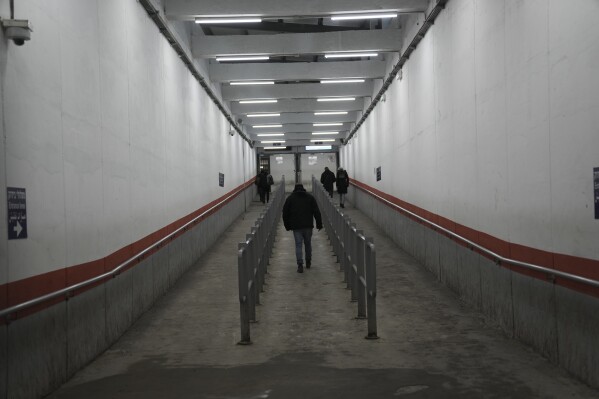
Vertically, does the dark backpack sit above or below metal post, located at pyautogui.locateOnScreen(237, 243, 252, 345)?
above

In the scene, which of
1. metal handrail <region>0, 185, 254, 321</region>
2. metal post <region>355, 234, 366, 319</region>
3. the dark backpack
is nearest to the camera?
metal handrail <region>0, 185, 254, 321</region>

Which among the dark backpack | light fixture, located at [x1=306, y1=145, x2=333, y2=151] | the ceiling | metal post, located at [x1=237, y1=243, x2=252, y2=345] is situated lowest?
metal post, located at [x1=237, y1=243, x2=252, y2=345]

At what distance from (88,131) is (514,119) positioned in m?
4.11

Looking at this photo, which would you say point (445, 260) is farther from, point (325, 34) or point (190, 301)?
point (325, 34)

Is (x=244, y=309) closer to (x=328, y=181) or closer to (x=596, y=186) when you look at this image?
(x=596, y=186)

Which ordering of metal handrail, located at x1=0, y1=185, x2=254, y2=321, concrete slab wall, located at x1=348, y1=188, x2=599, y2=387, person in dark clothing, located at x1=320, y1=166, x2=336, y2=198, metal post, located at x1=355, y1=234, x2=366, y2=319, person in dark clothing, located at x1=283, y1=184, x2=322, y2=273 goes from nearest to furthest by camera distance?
metal handrail, located at x1=0, y1=185, x2=254, y2=321, concrete slab wall, located at x1=348, y1=188, x2=599, y2=387, metal post, located at x1=355, y1=234, x2=366, y2=319, person in dark clothing, located at x1=283, y1=184, x2=322, y2=273, person in dark clothing, located at x1=320, y1=166, x2=336, y2=198

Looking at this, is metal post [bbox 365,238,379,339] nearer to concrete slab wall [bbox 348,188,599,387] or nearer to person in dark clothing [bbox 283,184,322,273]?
concrete slab wall [bbox 348,188,599,387]

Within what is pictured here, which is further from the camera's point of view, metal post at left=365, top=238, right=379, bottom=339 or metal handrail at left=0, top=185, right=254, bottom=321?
metal post at left=365, top=238, right=379, bottom=339

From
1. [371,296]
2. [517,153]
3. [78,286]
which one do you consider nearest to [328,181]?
[371,296]

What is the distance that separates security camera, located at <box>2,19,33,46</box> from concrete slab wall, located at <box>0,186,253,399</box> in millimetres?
1899

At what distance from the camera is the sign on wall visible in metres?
3.85

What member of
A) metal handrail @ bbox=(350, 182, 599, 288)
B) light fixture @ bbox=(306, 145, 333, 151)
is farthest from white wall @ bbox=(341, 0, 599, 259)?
light fixture @ bbox=(306, 145, 333, 151)

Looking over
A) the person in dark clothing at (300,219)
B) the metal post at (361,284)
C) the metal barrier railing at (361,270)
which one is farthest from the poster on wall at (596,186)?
the person in dark clothing at (300,219)

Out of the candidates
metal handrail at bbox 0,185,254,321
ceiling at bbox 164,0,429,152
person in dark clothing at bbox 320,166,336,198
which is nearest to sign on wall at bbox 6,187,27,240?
metal handrail at bbox 0,185,254,321
